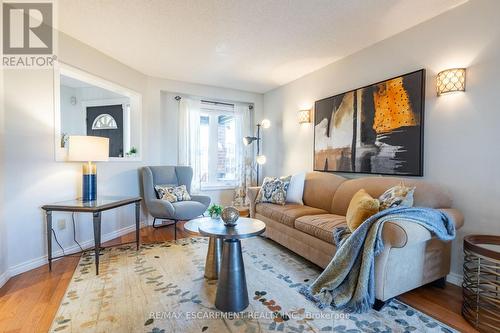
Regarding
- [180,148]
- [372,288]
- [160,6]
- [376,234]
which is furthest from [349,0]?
[180,148]

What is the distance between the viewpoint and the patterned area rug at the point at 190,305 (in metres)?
1.61

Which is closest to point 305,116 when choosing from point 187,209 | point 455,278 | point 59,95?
point 187,209

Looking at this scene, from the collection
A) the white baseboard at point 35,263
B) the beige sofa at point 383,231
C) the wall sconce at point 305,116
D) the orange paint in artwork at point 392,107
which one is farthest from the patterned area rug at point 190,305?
the wall sconce at point 305,116

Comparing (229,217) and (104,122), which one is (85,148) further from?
(104,122)

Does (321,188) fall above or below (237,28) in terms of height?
below

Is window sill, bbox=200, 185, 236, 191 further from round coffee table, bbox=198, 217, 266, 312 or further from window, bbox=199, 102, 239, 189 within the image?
round coffee table, bbox=198, 217, 266, 312

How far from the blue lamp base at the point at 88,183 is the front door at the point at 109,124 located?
1607 millimetres

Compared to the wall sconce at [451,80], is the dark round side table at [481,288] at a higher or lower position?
lower

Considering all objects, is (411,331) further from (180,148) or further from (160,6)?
(180,148)

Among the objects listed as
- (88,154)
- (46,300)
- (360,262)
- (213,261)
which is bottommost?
(46,300)

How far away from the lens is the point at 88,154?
104 inches

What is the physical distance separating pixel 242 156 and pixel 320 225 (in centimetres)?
274

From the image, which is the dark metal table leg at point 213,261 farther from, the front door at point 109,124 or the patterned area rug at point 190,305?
the front door at point 109,124

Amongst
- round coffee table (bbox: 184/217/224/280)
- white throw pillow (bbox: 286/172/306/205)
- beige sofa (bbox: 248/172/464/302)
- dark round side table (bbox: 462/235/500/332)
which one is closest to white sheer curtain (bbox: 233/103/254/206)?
beige sofa (bbox: 248/172/464/302)
